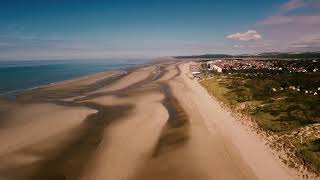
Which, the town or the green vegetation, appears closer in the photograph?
the town

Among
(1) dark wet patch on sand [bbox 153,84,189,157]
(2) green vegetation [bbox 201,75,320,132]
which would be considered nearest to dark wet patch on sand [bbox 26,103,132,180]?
(1) dark wet patch on sand [bbox 153,84,189,157]

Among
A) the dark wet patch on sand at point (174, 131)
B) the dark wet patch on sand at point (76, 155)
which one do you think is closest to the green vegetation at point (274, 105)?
the dark wet patch on sand at point (174, 131)

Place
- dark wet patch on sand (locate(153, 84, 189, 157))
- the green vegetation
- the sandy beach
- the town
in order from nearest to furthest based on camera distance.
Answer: the sandy beach < the town < dark wet patch on sand (locate(153, 84, 189, 157)) < the green vegetation

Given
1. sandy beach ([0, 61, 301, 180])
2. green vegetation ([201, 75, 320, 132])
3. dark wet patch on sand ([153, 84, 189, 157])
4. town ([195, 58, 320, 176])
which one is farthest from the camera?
green vegetation ([201, 75, 320, 132])

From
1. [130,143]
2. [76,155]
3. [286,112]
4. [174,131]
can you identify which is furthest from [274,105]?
[76,155]

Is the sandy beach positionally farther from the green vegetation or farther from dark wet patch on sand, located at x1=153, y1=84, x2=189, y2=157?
the green vegetation

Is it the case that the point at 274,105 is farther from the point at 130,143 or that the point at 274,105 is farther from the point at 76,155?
the point at 76,155

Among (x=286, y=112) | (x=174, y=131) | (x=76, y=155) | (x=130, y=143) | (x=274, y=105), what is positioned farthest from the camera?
(x=274, y=105)

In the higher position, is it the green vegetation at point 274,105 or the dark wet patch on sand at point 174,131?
the green vegetation at point 274,105

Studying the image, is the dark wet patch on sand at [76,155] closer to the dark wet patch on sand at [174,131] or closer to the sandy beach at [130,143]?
the sandy beach at [130,143]
